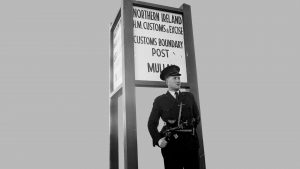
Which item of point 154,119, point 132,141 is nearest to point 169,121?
point 154,119

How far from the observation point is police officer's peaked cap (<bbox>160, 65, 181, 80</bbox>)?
273 cm

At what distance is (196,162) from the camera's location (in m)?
2.58

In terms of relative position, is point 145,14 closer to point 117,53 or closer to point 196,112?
point 117,53

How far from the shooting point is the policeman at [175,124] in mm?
2502

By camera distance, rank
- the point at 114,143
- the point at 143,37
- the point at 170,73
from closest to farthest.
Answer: the point at 170,73 → the point at 143,37 → the point at 114,143

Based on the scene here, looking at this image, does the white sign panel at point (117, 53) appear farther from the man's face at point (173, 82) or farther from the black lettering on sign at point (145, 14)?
the man's face at point (173, 82)

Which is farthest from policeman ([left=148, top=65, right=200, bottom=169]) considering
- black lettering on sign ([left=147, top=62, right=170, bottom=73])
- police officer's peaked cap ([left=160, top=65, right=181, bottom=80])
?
black lettering on sign ([left=147, top=62, right=170, bottom=73])

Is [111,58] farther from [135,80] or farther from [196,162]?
[196,162]

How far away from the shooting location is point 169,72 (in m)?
2.73

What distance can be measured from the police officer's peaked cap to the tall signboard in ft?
0.26

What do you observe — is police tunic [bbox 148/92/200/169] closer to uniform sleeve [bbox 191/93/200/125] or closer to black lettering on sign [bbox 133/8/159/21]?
uniform sleeve [bbox 191/93/200/125]

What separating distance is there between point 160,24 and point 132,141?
1.37 meters

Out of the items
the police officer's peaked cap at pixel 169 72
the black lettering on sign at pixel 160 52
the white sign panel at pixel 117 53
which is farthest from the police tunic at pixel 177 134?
the white sign panel at pixel 117 53

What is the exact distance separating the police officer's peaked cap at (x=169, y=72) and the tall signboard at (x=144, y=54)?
8 cm
